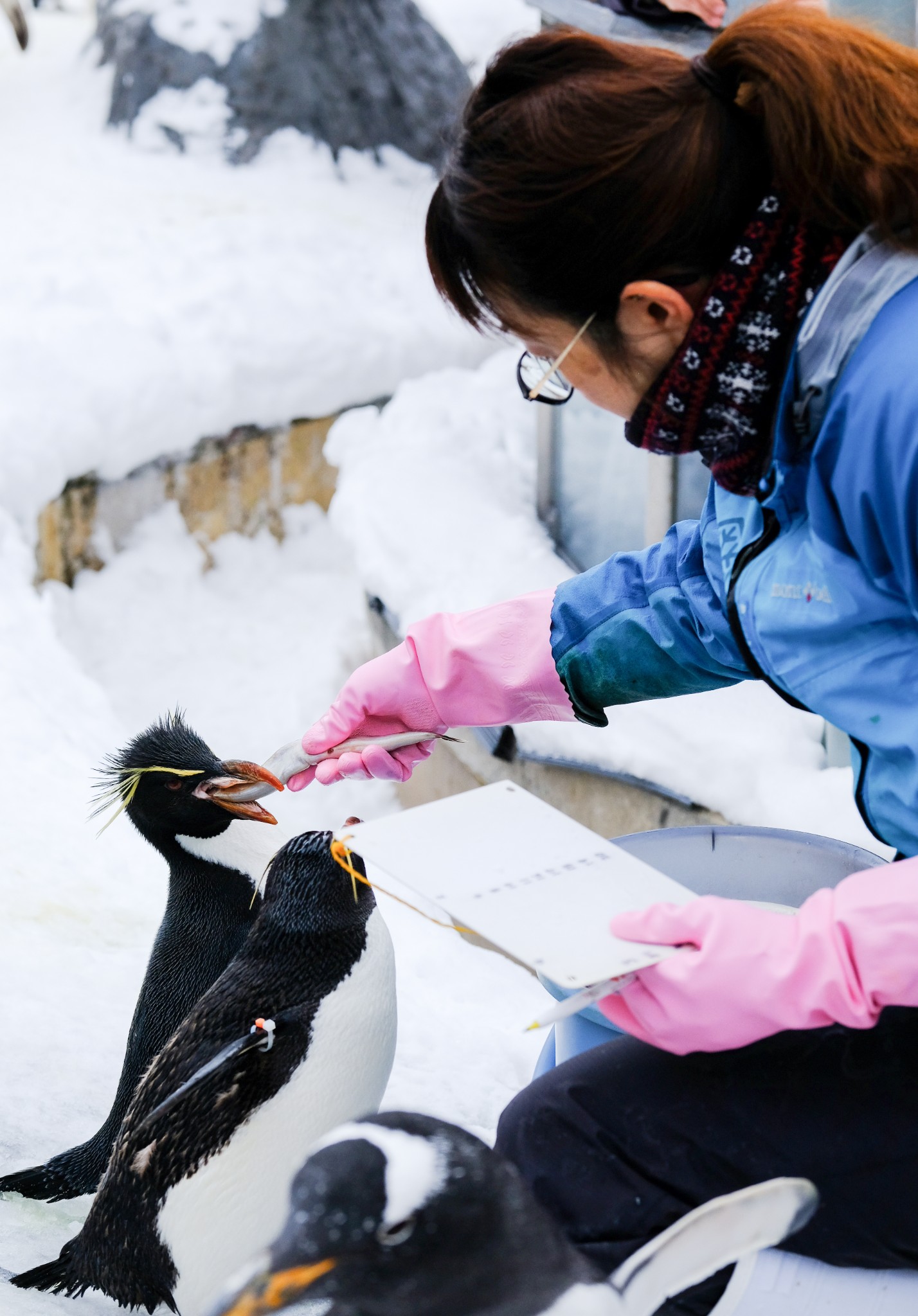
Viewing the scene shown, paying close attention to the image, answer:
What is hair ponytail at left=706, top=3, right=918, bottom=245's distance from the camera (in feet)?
2.85

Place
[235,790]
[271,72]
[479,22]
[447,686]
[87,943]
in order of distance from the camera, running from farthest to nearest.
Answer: [479,22], [271,72], [87,943], [235,790], [447,686]

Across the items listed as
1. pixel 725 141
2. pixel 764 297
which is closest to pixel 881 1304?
pixel 764 297

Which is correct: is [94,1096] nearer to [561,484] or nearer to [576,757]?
[576,757]

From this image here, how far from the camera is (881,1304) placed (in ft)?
3.06

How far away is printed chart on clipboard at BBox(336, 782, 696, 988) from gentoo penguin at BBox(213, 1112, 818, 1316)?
16 centimetres

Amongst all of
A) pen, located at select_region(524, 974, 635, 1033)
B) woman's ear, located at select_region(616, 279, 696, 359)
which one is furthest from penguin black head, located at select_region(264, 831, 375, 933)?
woman's ear, located at select_region(616, 279, 696, 359)

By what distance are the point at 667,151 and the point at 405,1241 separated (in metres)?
0.77

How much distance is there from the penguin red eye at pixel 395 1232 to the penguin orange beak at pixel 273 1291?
3cm

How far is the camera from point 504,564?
3412mm

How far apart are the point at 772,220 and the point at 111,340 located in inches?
162

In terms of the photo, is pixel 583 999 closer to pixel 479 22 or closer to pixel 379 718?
pixel 379 718

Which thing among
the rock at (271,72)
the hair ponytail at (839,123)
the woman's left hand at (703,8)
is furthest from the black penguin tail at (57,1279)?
the rock at (271,72)

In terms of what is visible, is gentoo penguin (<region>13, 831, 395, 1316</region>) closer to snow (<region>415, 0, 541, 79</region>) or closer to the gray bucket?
the gray bucket

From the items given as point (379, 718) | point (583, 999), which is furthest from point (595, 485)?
point (583, 999)
